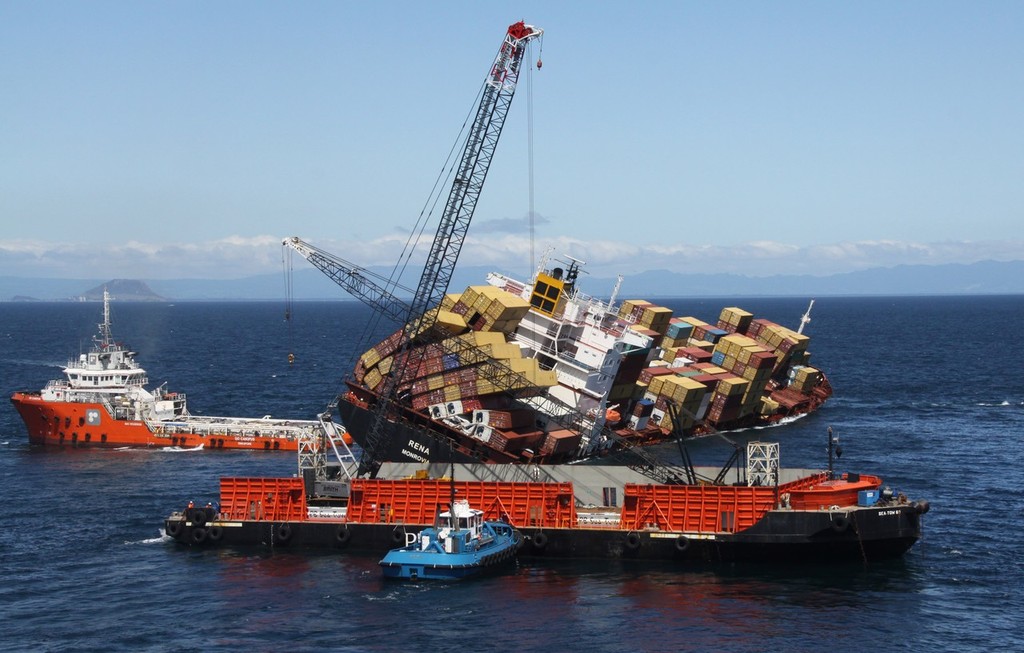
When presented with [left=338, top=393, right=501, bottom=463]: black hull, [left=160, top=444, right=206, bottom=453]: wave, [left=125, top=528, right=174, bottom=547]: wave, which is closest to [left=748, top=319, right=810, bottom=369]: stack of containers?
[left=338, top=393, right=501, bottom=463]: black hull

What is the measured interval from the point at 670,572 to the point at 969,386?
94745 millimetres

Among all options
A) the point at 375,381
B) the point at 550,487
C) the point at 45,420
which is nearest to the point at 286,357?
the point at 45,420

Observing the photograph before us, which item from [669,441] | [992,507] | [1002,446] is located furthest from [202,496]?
[1002,446]

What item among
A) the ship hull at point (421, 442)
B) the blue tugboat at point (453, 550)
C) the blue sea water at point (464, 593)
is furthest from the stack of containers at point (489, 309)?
the blue tugboat at point (453, 550)

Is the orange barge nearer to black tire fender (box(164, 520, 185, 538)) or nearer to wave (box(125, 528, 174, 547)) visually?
black tire fender (box(164, 520, 185, 538))

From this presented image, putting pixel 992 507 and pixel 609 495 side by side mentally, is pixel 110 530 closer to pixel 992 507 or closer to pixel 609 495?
pixel 609 495

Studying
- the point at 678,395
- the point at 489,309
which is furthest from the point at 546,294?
the point at 678,395

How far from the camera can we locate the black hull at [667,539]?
191 feet

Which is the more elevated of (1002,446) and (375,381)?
(375,381)

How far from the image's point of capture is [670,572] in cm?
5862

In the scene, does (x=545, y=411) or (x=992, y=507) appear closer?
(x=992, y=507)

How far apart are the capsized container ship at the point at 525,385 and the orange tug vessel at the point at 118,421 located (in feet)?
40.9

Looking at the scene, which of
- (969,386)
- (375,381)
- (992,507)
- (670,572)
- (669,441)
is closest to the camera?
(670,572)

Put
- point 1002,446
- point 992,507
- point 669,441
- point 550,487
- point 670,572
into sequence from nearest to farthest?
point 670,572 < point 550,487 < point 992,507 < point 1002,446 < point 669,441
